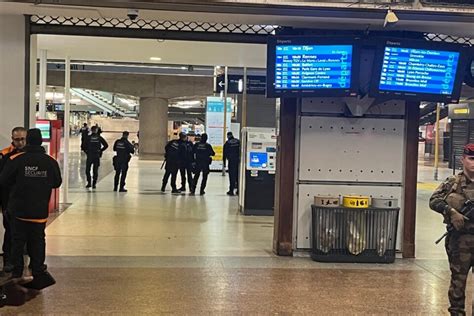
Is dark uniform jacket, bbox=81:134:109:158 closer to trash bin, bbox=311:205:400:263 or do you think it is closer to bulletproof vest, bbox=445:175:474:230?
trash bin, bbox=311:205:400:263

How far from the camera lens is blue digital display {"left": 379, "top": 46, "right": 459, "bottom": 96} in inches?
263

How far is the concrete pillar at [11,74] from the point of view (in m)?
6.93

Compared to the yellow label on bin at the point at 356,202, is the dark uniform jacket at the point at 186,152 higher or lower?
higher

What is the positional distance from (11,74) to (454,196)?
5.42 metres

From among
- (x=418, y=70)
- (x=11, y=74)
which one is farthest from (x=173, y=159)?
(x=418, y=70)

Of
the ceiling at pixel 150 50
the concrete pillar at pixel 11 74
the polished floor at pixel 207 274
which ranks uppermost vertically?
the ceiling at pixel 150 50

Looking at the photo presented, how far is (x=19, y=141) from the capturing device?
6.07 meters

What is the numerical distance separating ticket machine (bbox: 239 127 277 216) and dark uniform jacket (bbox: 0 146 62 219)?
6.11 meters

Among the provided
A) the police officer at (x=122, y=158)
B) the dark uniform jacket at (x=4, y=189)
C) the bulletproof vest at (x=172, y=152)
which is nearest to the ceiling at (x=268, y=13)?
the dark uniform jacket at (x=4, y=189)

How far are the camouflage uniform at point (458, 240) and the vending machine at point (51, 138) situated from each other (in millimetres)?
7724

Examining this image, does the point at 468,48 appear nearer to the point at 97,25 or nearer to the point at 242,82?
the point at 97,25

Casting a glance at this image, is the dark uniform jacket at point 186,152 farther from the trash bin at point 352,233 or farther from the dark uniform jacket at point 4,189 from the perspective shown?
the dark uniform jacket at point 4,189

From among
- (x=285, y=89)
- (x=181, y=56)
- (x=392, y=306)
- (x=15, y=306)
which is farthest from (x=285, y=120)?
(x=181, y=56)

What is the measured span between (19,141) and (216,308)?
9.40 feet
